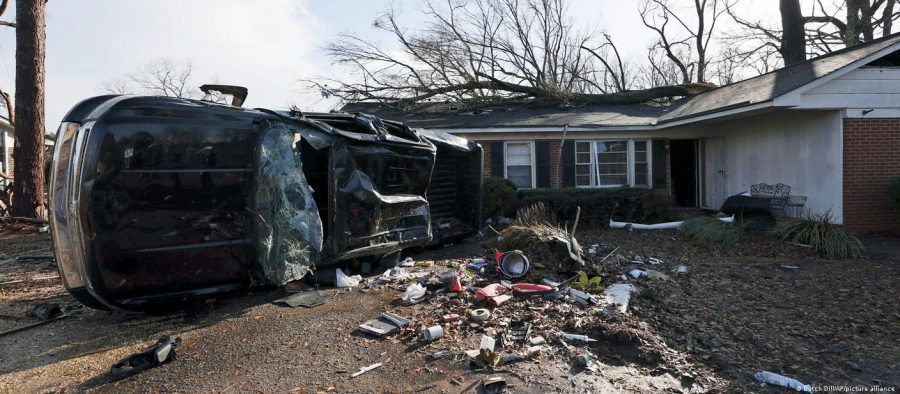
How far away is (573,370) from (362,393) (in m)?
1.45

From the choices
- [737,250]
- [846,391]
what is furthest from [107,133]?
[737,250]

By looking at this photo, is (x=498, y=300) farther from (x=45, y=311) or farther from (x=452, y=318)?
(x=45, y=311)

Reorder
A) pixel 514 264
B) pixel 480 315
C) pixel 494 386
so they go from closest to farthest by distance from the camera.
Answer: pixel 494 386, pixel 480 315, pixel 514 264

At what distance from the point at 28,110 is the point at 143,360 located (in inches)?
472

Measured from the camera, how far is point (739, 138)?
13.4 metres

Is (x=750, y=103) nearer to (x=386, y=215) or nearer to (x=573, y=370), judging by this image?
(x=386, y=215)

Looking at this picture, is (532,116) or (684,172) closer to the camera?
(532,116)

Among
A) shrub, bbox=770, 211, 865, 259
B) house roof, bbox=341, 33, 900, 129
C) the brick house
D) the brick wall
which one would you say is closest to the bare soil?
shrub, bbox=770, 211, 865, 259

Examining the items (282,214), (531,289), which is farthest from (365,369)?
(531,289)

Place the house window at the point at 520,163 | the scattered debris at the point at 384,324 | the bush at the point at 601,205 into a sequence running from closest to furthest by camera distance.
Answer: the scattered debris at the point at 384,324 → the bush at the point at 601,205 → the house window at the point at 520,163

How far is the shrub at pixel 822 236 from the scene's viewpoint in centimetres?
835

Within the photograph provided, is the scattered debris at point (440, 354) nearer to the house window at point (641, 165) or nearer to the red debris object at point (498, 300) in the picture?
the red debris object at point (498, 300)

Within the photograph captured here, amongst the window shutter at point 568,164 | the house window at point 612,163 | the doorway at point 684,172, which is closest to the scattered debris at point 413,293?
the window shutter at point 568,164

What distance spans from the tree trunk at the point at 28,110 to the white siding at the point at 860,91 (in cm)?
1628
